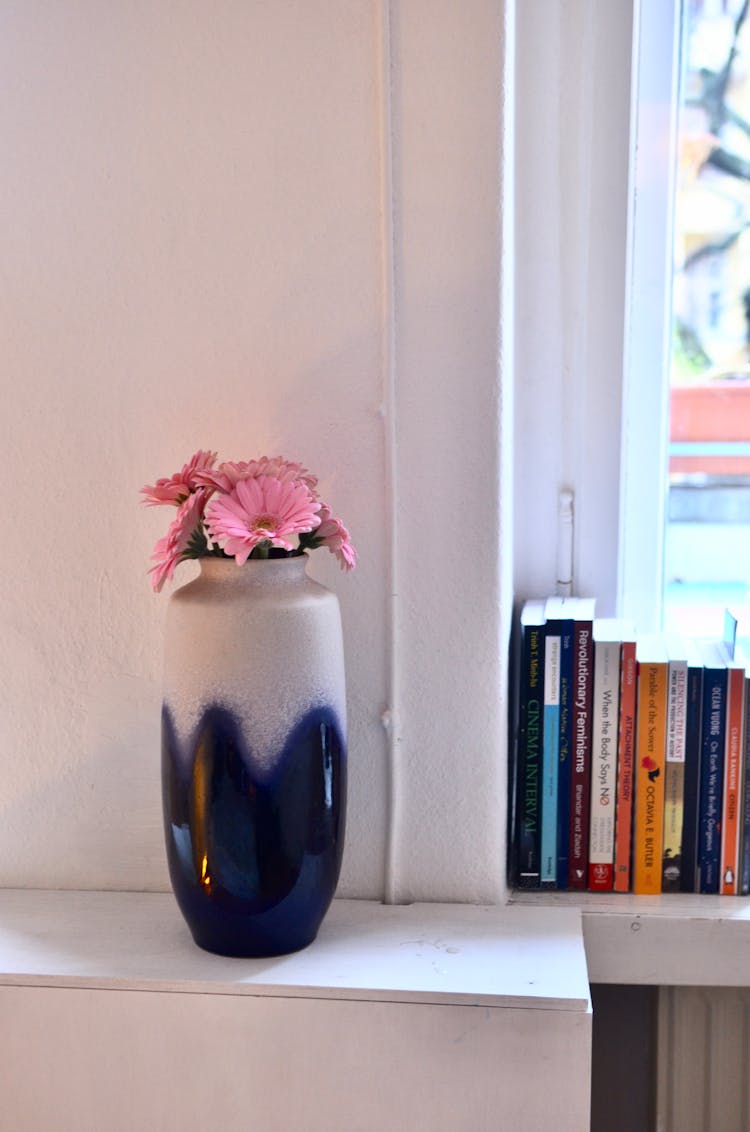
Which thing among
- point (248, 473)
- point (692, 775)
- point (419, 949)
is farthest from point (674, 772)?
point (248, 473)

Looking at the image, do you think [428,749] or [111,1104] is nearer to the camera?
[111,1104]

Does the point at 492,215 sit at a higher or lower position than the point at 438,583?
higher

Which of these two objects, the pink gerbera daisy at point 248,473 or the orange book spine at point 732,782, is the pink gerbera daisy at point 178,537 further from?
the orange book spine at point 732,782

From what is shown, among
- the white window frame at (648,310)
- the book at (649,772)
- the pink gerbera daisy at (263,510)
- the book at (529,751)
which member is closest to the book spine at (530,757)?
the book at (529,751)

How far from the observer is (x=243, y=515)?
1.07m

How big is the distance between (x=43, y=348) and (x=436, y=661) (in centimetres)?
53

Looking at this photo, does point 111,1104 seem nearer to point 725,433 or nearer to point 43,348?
point 43,348

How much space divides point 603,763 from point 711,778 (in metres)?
0.11

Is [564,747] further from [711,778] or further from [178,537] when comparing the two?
[178,537]

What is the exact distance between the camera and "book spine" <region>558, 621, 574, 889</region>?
4.12 ft

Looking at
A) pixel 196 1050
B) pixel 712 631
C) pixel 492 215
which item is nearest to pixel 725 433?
pixel 712 631

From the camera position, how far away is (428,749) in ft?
4.07

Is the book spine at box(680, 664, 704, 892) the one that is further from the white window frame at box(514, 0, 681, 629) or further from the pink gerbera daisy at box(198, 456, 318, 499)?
the pink gerbera daisy at box(198, 456, 318, 499)

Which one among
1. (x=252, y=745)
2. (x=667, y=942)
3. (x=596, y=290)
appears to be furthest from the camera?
(x=596, y=290)
